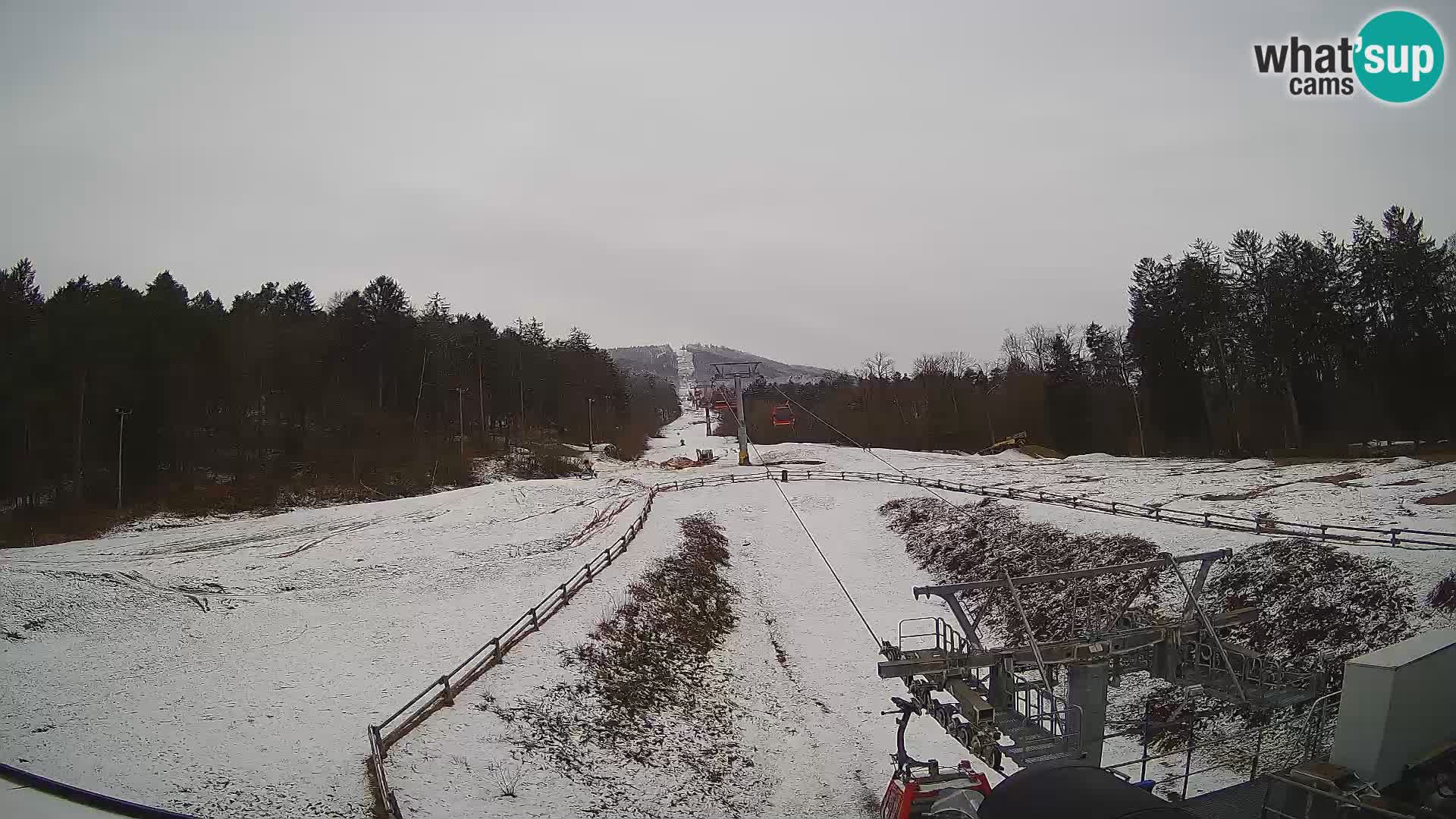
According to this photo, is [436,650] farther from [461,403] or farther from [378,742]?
[461,403]

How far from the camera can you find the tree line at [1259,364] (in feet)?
142

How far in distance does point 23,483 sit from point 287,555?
74.0 feet

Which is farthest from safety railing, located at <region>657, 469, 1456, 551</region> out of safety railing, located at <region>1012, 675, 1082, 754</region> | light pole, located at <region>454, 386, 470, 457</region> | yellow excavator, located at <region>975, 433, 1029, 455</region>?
light pole, located at <region>454, 386, 470, 457</region>

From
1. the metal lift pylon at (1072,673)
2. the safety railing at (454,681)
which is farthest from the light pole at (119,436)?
the metal lift pylon at (1072,673)

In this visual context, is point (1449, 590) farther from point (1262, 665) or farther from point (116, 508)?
point (116, 508)

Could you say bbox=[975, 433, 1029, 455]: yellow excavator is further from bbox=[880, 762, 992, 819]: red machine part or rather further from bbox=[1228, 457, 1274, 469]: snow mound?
bbox=[880, 762, 992, 819]: red machine part

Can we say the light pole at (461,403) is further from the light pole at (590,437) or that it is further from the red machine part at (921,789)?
the red machine part at (921,789)

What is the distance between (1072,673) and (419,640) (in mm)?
17406

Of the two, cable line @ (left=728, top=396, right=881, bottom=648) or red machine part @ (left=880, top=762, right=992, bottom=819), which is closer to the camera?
red machine part @ (left=880, top=762, right=992, bottom=819)

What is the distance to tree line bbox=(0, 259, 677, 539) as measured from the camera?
38.3 meters

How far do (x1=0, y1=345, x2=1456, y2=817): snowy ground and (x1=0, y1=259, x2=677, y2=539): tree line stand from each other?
30.7ft

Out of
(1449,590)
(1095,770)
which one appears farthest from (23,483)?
(1449,590)

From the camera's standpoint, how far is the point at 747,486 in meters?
50.9

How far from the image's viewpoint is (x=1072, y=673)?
1166 centimetres
